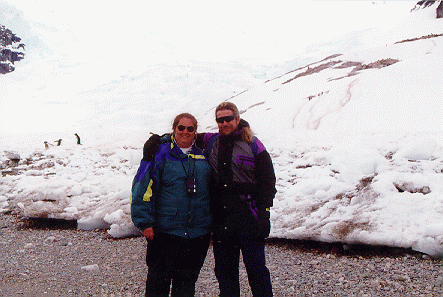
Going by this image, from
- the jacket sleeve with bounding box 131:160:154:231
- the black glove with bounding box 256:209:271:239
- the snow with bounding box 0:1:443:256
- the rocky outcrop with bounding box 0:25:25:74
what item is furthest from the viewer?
the rocky outcrop with bounding box 0:25:25:74

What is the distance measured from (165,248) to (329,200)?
Result: 321 cm

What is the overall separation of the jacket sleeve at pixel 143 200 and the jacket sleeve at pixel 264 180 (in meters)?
0.79

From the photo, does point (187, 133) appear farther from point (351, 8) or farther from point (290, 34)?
point (351, 8)

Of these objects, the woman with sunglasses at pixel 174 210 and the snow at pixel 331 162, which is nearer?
the woman with sunglasses at pixel 174 210

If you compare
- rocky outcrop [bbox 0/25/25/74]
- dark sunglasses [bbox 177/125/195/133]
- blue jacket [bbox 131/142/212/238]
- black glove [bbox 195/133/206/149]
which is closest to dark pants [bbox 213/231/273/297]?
blue jacket [bbox 131/142/212/238]

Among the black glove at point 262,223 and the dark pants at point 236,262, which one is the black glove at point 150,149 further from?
the black glove at point 262,223

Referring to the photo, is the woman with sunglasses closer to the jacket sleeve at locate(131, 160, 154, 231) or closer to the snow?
the jacket sleeve at locate(131, 160, 154, 231)

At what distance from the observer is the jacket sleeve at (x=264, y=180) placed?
92.9 inches

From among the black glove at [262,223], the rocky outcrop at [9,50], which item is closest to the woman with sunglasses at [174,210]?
the black glove at [262,223]

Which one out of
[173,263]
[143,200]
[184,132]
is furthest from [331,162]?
[143,200]

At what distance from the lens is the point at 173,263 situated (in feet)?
7.60

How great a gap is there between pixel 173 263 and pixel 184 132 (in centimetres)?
96

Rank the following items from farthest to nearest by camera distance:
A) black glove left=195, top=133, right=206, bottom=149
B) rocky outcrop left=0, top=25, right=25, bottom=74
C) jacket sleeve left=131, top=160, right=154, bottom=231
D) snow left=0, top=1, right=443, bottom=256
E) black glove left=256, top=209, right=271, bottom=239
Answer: rocky outcrop left=0, top=25, right=25, bottom=74 → snow left=0, top=1, right=443, bottom=256 → black glove left=195, top=133, right=206, bottom=149 → black glove left=256, top=209, right=271, bottom=239 → jacket sleeve left=131, top=160, right=154, bottom=231

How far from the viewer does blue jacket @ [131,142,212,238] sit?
224 centimetres
